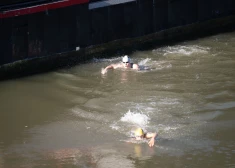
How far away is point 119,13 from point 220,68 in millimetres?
4304

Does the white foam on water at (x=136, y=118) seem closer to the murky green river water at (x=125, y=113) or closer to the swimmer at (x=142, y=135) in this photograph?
the murky green river water at (x=125, y=113)

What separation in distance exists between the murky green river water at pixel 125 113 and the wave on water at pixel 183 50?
2.8 inches

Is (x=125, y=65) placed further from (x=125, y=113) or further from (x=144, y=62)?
(x=125, y=113)

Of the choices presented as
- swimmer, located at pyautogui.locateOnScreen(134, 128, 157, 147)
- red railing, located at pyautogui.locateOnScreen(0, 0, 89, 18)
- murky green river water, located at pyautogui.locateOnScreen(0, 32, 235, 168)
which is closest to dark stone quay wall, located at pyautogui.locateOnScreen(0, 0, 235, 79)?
red railing, located at pyautogui.locateOnScreen(0, 0, 89, 18)

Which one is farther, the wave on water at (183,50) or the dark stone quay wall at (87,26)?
the wave on water at (183,50)

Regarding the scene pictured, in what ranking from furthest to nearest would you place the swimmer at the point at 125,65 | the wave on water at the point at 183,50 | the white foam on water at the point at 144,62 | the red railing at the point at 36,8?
the wave on water at the point at 183,50, the white foam on water at the point at 144,62, the swimmer at the point at 125,65, the red railing at the point at 36,8

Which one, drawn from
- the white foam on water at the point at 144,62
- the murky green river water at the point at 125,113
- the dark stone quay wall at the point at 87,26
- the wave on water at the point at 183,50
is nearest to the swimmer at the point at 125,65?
the murky green river water at the point at 125,113

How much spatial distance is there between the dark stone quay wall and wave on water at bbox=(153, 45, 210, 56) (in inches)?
27.9

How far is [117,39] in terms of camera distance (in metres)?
20.0

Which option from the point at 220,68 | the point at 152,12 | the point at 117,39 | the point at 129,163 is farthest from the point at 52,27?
the point at 129,163

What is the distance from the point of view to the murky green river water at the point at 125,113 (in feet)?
41.0

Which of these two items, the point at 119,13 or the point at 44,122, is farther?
the point at 119,13

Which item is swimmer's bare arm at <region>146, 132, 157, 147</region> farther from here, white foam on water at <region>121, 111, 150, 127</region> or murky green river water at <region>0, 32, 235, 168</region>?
white foam on water at <region>121, 111, 150, 127</region>

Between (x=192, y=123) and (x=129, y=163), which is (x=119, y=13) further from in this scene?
(x=129, y=163)
